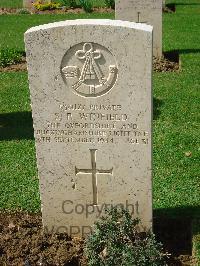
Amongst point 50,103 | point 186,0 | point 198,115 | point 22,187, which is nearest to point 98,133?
point 50,103

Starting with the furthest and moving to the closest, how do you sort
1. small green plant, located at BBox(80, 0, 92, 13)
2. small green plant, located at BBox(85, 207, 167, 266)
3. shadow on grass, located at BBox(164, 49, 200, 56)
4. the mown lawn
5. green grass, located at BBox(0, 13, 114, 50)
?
small green plant, located at BBox(80, 0, 92, 13)
green grass, located at BBox(0, 13, 114, 50)
shadow on grass, located at BBox(164, 49, 200, 56)
the mown lawn
small green plant, located at BBox(85, 207, 167, 266)

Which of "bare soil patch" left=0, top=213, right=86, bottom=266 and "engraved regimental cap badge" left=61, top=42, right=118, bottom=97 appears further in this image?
"bare soil patch" left=0, top=213, right=86, bottom=266

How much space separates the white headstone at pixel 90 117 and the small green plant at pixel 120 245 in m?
0.23

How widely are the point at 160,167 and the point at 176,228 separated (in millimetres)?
1289

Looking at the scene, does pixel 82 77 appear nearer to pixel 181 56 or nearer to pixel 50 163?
pixel 50 163

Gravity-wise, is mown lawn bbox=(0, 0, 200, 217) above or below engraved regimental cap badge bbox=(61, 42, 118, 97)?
below

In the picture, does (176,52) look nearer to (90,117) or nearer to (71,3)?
(71,3)

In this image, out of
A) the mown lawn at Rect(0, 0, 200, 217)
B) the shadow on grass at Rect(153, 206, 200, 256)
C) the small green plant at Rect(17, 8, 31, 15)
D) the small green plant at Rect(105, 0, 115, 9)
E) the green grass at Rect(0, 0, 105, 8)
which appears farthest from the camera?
the green grass at Rect(0, 0, 105, 8)

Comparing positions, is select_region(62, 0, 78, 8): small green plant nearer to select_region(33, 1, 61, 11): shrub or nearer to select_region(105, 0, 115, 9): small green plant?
select_region(33, 1, 61, 11): shrub

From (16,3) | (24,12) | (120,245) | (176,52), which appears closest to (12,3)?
(16,3)

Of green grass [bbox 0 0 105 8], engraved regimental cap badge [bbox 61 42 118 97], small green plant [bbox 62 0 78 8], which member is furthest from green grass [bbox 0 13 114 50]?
engraved regimental cap badge [bbox 61 42 118 97]

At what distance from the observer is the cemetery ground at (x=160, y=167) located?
4.57 meters

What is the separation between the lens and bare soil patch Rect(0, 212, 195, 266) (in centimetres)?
428

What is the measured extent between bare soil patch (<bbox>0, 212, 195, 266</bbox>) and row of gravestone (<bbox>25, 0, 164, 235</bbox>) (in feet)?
0.56
